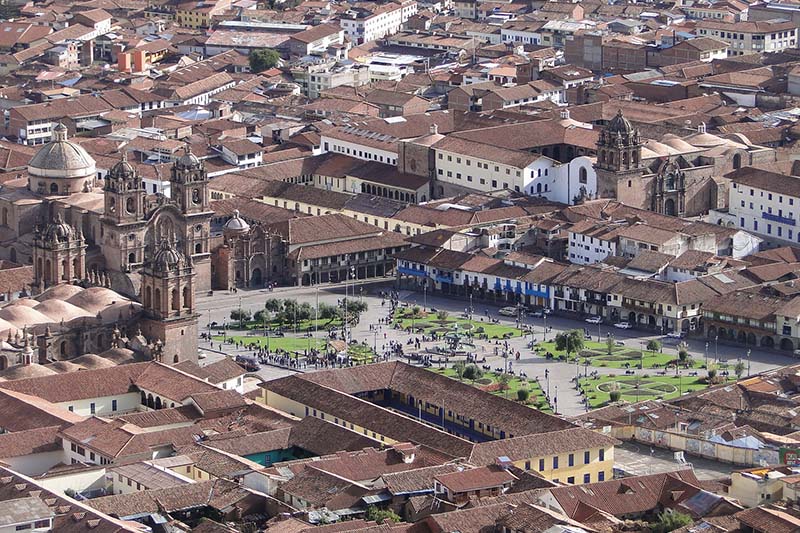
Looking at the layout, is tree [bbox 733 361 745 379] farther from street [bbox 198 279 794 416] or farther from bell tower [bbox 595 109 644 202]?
bell tower [bbox 595 109 644 202]

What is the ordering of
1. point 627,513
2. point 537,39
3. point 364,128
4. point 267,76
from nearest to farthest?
point 627,513
point 364,128
point 267,76
point 537,39

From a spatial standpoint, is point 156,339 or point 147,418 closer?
point 147,418

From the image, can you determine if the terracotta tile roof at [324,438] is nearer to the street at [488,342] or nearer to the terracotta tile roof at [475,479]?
the terracotta tile roof at [475,479]

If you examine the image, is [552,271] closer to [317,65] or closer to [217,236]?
[217,236]

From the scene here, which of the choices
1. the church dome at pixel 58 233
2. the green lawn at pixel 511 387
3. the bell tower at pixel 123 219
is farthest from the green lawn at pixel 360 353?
the church dome at pixel 58 233

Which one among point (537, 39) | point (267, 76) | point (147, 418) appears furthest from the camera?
point (537, 39)

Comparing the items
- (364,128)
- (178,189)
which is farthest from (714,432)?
(364,128)

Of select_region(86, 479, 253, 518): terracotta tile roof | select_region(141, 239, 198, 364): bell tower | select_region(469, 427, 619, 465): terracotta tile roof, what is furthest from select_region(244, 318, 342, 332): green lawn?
select_region(86, 479, 253, 518): terracotta tile roof
